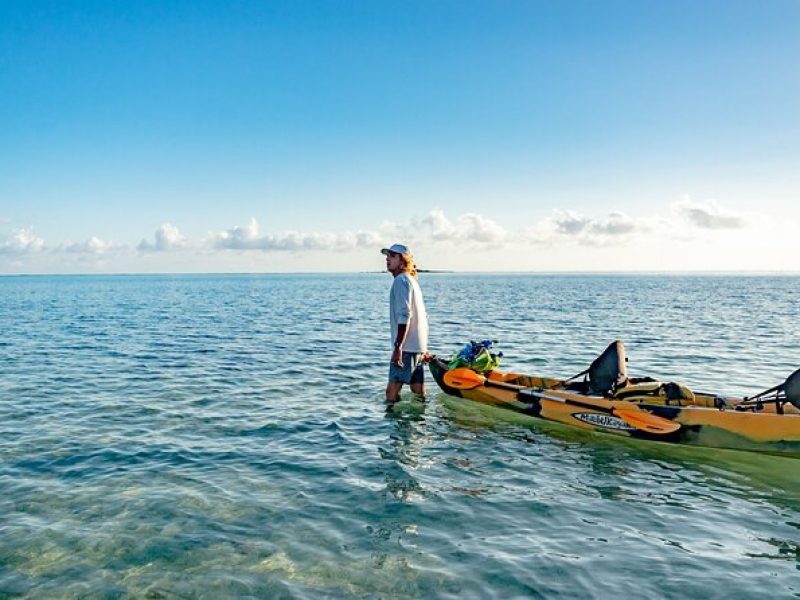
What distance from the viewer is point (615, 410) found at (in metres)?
11.4

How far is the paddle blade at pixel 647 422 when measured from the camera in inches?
428

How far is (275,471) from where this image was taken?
979 centimetres

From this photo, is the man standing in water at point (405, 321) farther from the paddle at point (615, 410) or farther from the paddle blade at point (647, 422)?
the paddle blade at point (647, 422)

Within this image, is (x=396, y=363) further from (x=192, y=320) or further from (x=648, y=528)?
(x=192, y=320)

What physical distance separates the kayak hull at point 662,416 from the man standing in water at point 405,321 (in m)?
1.18

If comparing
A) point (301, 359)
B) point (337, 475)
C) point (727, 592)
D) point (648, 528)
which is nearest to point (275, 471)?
point (337, 475)

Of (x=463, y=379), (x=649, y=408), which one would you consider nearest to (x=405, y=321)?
(x=463, y=379)

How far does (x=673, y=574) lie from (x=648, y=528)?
47.1 inches

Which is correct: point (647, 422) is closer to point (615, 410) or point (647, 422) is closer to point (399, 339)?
point (615, 410)

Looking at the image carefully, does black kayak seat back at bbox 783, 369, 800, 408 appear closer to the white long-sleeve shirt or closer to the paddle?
the paddle

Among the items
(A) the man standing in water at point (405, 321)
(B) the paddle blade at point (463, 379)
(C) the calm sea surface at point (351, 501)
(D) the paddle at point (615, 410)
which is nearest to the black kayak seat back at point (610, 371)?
(D) the paddle at point (615, 410)

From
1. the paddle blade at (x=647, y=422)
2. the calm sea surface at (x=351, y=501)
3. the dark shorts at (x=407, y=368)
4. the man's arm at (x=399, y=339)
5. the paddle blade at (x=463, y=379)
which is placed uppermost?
the man's arm at (x=399, y=339)

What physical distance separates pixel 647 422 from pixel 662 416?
11.0 inches

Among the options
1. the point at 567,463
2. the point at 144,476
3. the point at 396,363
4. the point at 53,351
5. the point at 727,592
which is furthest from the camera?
the point at 53,351
